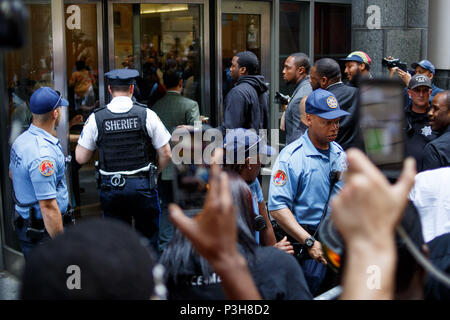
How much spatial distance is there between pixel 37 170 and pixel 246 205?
2.10m

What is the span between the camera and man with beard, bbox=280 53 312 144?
5777 mm

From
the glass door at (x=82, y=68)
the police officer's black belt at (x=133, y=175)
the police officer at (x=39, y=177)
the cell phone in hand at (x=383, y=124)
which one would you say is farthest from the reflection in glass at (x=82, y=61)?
the cell phone in hand at (x=383, y=124)

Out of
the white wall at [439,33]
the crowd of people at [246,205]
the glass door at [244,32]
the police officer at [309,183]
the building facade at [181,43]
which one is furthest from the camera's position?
the white wall at [439,33]

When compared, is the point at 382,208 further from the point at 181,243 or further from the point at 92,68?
the point at 92,68

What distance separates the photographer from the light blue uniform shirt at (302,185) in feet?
12.2

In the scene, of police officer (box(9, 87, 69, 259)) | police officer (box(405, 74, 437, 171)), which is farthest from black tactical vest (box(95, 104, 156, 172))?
police officer (box(405, 74, 437, 171))

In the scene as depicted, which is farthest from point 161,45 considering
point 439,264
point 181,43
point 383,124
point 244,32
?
point 383,124

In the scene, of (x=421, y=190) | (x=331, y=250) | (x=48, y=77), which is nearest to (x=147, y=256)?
(x=331, y=250)

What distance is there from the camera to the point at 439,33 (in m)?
9.08

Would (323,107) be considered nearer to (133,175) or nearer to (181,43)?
(133,175)

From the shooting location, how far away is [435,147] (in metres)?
4.47

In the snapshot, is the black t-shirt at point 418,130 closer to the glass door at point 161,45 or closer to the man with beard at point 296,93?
the man with beard at point 296,93

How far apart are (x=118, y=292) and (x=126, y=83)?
393 centimetres
